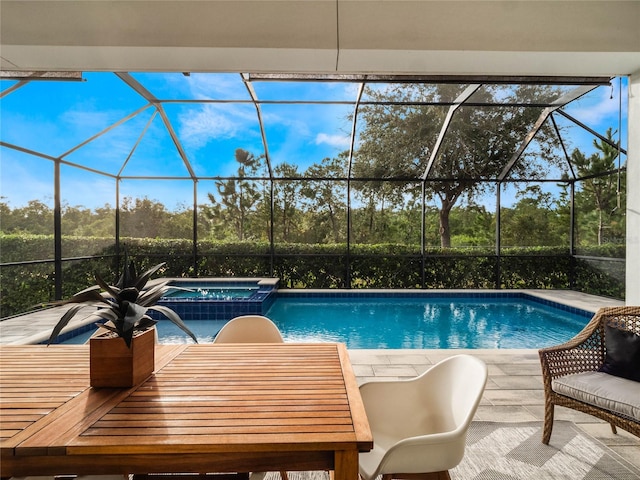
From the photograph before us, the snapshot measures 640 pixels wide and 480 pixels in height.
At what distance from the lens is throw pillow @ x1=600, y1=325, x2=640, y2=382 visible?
2197 mm

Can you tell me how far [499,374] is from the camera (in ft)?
11.0

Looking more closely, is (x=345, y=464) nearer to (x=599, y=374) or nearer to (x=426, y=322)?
(x=599, y=374)

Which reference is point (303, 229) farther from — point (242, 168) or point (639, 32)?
point (639, 32)

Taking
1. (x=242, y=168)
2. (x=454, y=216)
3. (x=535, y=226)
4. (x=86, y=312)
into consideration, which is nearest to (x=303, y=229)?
(x=242, y=168)

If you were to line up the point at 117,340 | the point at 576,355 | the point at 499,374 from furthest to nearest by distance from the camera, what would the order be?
the point at 499,374 < the point at 576,355 < the point at 117,340

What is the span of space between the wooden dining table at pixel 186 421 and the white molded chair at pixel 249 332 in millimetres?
705

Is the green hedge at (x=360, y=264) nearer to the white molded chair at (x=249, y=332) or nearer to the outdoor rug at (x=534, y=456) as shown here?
the white molded chair at (x=249, y=332)

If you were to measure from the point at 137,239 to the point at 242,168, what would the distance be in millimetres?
3353

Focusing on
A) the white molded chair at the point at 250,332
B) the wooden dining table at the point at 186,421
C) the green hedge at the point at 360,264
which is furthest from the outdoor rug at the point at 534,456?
the green hedge at the point at 360,264

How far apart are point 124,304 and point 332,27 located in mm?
2495

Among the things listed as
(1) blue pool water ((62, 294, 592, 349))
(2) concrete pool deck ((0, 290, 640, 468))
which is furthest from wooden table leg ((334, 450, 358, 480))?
(1) blue pool water ((62, 294, 592, 349))

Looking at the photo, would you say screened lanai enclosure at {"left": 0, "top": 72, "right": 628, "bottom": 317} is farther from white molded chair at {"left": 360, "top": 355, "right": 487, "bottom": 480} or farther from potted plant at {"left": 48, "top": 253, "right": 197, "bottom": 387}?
potted plant at {"left": 48, "top": 253, "right": 197, "bottom": 387}

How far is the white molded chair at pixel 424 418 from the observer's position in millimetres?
1360

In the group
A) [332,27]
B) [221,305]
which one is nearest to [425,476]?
[332,27]
